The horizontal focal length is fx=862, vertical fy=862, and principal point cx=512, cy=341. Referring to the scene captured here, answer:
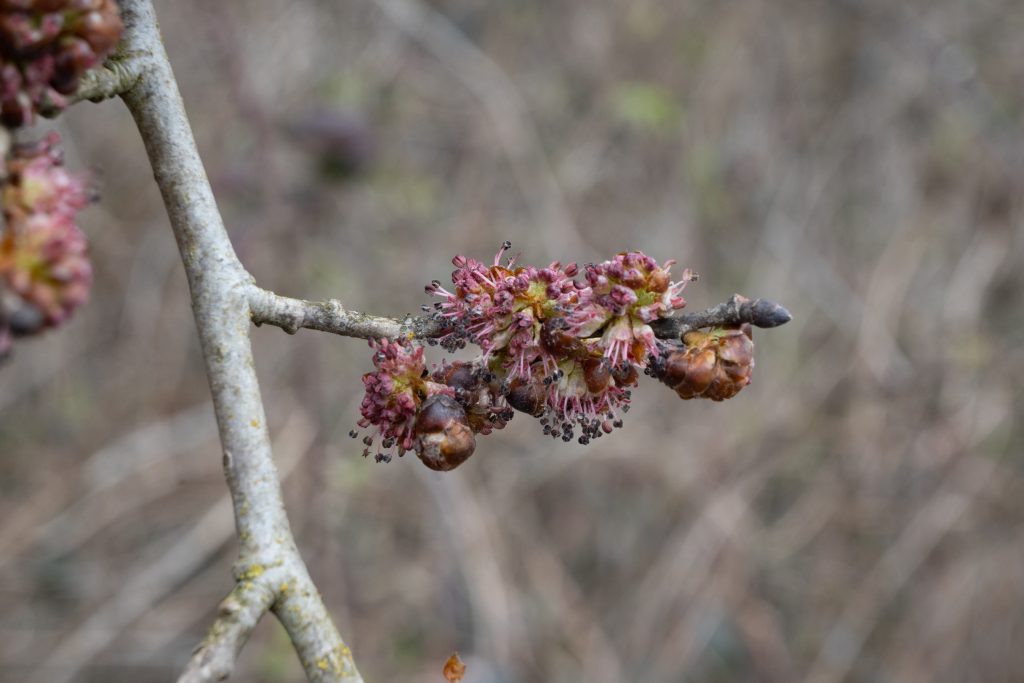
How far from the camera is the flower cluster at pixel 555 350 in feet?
4.64

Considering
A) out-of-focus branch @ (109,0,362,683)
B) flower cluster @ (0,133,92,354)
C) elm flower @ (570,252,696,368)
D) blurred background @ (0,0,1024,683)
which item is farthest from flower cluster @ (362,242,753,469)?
blurred background @ (0,0,1024,683)

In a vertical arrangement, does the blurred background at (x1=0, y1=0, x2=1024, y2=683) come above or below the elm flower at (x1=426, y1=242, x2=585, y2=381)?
above

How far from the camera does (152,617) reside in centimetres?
467

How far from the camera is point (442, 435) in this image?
1.42 meters

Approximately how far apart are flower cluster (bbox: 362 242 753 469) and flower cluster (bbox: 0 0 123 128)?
61 centimetres

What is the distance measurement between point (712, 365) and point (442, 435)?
0.45 m

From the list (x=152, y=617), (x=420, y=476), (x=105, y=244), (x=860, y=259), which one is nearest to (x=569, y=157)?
(x=860, y=259)

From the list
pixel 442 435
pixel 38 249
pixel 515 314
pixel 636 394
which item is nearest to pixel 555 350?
pixel 515 314

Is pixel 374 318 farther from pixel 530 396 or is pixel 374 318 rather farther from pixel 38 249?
pixel 38 249

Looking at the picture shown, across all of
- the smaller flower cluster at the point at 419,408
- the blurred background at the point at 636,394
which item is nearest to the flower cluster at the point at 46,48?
the smaller flower cluster at the point at 419,408

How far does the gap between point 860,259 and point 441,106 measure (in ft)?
11.1

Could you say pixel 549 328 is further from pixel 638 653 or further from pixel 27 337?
pixel 638 653

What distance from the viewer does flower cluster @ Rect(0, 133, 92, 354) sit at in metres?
0.94

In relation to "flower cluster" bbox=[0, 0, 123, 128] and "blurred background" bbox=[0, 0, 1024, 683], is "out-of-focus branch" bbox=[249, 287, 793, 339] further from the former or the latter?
"blurred background" bbox=[0, 0, 1024, 683]
